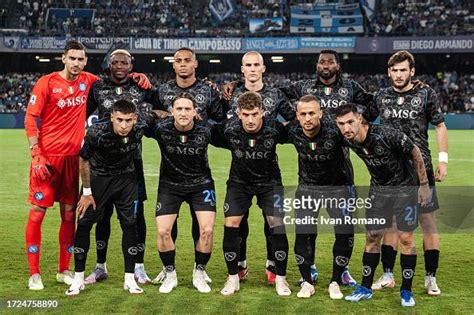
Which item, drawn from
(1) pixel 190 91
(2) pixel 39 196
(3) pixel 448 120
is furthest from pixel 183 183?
(3) pixel 448 120

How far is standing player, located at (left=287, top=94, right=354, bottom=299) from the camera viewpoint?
19.9ft

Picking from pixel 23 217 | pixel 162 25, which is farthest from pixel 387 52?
pixel 23 217

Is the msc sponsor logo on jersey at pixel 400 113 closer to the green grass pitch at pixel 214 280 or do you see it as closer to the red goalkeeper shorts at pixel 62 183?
the green grass pitch at pixel 214 280

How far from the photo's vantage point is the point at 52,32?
124 ft

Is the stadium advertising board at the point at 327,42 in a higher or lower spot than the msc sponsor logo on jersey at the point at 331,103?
higher

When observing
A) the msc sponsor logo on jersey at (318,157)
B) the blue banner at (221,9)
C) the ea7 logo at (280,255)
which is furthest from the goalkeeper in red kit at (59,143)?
the blue banner at (221,9)

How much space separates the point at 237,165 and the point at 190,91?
3.16 feet

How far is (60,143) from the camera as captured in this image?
652cm

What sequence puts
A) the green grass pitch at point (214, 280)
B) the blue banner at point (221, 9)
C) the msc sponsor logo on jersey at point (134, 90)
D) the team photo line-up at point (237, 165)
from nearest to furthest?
the green grass pitch at point (214, 280) < the team photo line-up at point (237, 165) < the msc sponsor logo on jersey at point (134, 90) < the blue banner at point (221, 9)

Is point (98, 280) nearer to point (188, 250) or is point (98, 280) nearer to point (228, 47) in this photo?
point (188, 250)

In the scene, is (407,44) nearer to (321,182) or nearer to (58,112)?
(321,182)

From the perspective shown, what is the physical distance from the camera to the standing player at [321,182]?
6.07 metres

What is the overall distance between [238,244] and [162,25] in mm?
35034

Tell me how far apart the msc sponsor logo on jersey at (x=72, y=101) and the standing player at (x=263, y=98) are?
1.49 meters
